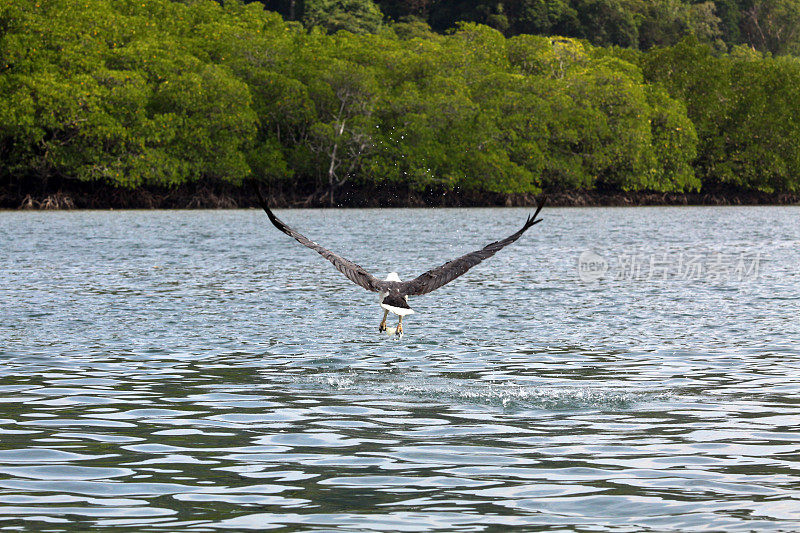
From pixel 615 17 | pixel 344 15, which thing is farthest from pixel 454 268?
pixel 615 17

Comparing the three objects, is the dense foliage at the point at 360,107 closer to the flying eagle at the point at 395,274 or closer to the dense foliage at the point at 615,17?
the dense foliage at the point at 615,17

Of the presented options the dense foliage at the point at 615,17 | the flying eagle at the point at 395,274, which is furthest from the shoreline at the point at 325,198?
the flying eagle at the point at 395,274

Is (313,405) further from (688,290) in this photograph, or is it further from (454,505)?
(688,290)

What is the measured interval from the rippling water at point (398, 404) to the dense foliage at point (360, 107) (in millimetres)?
56928

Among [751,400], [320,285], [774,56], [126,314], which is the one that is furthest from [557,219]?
[774,56]

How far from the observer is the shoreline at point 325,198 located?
91812 mm

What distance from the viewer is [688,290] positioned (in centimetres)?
3331

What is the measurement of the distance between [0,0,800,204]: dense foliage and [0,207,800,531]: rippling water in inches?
2241

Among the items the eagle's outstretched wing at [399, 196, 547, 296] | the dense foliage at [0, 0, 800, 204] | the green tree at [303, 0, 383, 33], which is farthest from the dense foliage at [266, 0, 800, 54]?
the eagle's outstretched wing at [399, 196, 547, 296]

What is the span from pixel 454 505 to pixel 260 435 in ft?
12.2

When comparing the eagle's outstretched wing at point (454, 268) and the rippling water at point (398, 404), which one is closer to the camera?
the rippling water at point (398, 404)

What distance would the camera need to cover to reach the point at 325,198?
108250 millimetres

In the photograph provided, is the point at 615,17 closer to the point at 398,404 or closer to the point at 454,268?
the point at 454,268

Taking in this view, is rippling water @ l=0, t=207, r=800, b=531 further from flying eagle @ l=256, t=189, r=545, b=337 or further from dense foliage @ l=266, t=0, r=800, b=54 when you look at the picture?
dense foliage @ l=266, t=0, r=800, b=54
